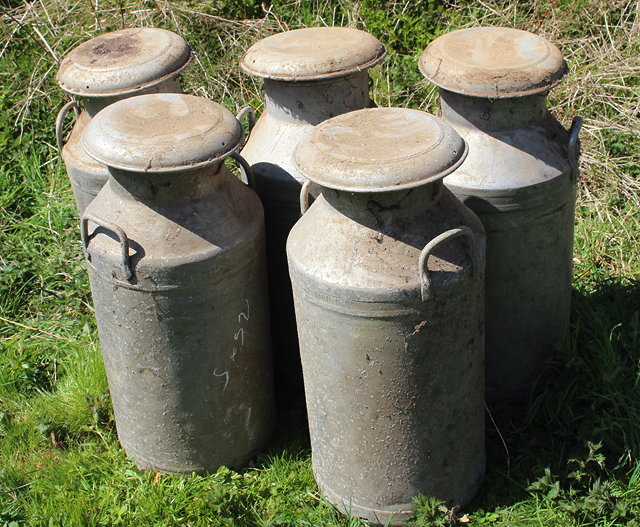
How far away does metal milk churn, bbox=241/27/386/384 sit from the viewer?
3373 mm

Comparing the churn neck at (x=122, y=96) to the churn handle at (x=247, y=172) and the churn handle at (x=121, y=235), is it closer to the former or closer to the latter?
the churn handle at (x=247, y=172)

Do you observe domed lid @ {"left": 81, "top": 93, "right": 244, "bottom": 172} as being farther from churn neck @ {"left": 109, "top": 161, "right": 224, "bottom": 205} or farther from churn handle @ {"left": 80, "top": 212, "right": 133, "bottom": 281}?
churn handle @ {"left": 80, "top": 212, "right": 133, "bottom": 281}

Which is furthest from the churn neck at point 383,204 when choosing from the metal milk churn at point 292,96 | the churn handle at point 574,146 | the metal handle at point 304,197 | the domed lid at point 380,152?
the churn handle at point 574,146

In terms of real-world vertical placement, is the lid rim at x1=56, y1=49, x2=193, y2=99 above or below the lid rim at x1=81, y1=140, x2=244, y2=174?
below

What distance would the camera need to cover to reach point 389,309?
2.81 metres

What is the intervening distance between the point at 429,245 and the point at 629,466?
147 centimetres

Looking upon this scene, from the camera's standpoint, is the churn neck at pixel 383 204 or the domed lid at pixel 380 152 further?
the churn neck at pixel 383 204

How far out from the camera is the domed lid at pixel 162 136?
114 inches

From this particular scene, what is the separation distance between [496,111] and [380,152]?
74cm

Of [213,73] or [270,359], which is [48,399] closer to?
[270,359]

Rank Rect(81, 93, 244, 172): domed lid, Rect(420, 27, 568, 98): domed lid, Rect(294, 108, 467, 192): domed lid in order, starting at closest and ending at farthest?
Rect(294, 108, 467, 192): domed lid
Rect(81, 93, 244, 172): domed lid
Rect(420, 27, 568, 98): domed lid

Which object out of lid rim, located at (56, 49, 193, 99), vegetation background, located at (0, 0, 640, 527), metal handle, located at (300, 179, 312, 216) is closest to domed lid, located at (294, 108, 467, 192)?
metal handle, located at (300, 179, 312, 216)

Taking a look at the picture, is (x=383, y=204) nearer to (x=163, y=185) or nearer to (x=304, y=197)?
(x=304, y=197)

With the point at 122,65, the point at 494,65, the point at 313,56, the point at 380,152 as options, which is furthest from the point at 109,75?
the point at 494,65
